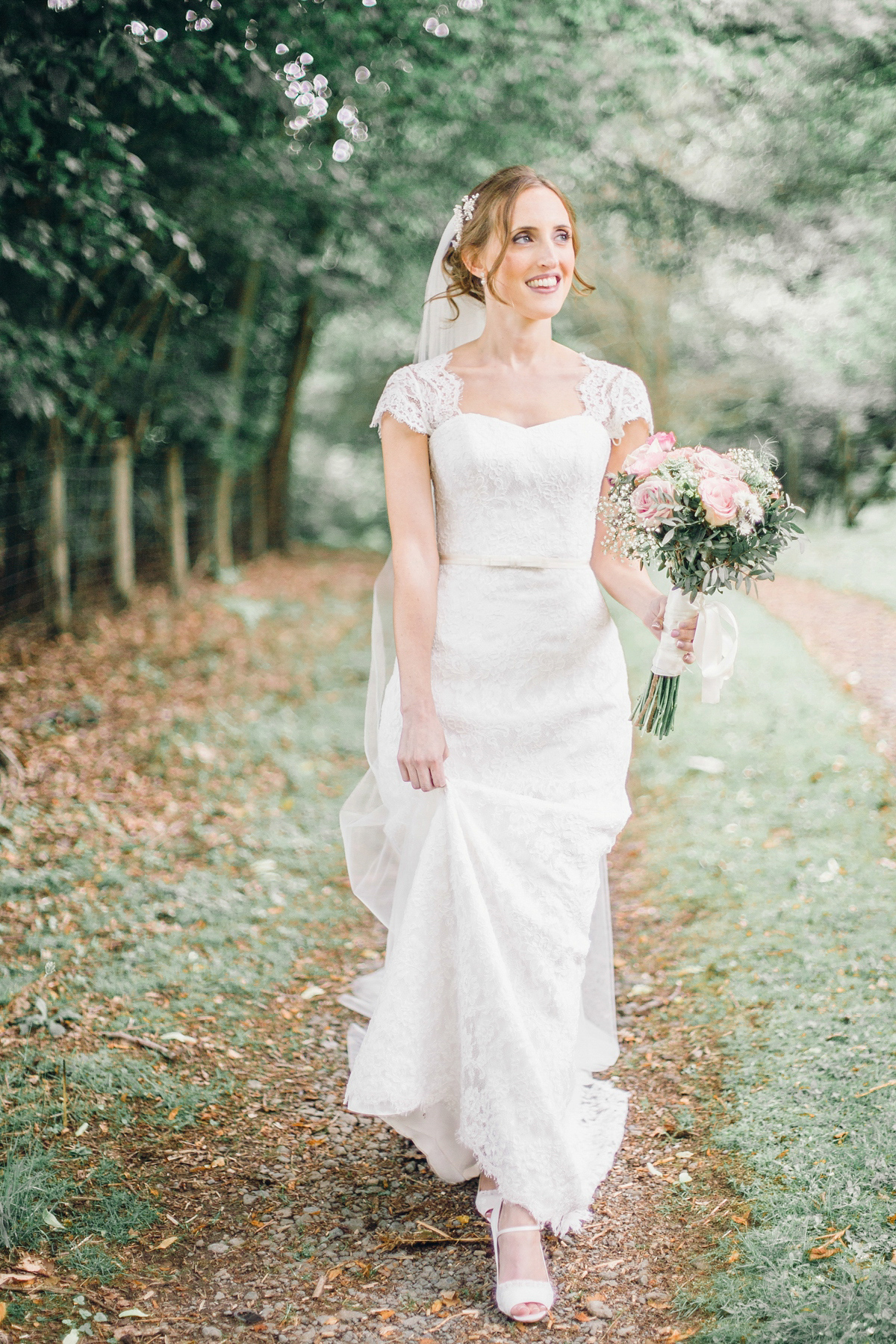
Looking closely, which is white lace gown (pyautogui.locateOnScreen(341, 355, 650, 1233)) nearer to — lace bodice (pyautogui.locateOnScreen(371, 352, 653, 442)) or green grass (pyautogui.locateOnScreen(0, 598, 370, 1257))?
lace bodice (pyautogui.locateOnScreen(371, 352, 653, 442))

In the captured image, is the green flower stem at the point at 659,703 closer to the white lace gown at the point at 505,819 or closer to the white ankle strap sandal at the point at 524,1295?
the white lace gown at the point at 505,819

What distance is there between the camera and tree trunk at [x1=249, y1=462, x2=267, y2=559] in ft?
48.7

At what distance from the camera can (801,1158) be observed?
283 cm

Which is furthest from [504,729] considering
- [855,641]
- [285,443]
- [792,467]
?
[285,443]

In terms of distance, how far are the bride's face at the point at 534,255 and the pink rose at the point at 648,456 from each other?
45 cm

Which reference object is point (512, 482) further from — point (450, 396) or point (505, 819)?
point (505, 819)

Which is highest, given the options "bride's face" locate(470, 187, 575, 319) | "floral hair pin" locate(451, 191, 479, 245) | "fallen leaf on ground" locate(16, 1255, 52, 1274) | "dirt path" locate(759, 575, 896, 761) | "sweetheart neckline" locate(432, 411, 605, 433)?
"floral hair pin" locate(451, 191, 479, 245)

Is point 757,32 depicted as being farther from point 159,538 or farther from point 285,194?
point 159,538

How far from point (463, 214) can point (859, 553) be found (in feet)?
19.4

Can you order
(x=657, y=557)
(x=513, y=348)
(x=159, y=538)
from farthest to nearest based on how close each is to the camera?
(x=159, y=538), (x=513, y=348), (x=657, y=557)

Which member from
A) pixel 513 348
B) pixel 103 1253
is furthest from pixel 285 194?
pixel 103 1253

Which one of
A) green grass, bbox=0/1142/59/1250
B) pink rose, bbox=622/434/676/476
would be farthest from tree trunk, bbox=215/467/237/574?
pink rose, bbox=622/434/676/476

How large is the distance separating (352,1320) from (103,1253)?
67 cm

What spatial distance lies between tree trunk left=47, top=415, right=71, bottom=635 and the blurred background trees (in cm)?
2
